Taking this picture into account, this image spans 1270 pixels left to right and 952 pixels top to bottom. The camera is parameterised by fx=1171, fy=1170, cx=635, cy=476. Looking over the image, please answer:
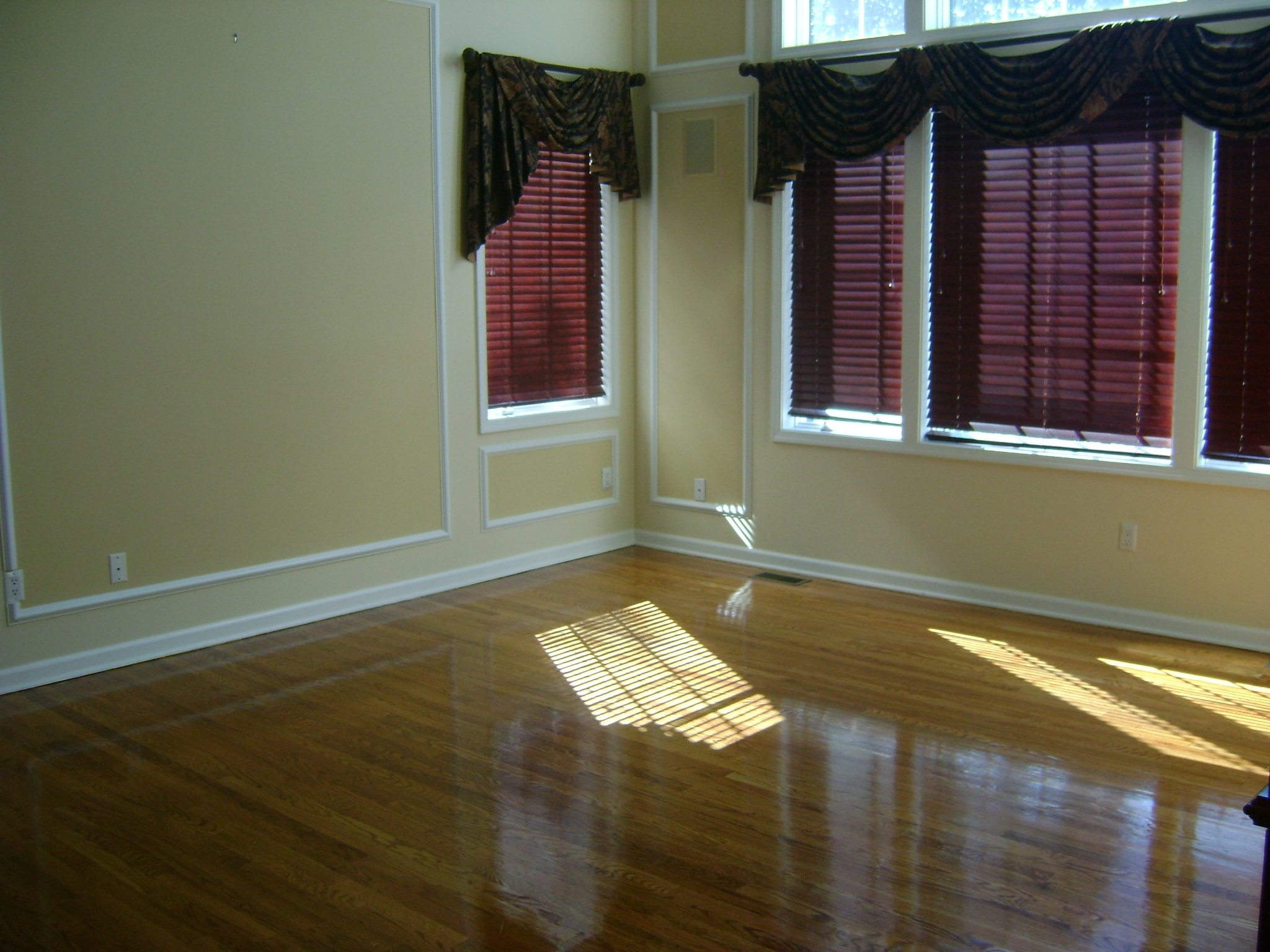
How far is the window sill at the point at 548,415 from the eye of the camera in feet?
18.8

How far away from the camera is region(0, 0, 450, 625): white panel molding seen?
4098mm

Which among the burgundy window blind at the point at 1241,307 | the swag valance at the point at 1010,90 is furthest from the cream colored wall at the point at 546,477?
the burgundy window blind at the point at 1241,307

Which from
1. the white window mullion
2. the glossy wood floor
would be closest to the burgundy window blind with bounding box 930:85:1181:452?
the white window mullion

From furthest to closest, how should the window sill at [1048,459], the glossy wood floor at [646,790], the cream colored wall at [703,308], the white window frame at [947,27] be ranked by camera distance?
the cream colored wall at [703,308], the window sill at [1048,459], the white window frame at [947,27], the glossy wood floor at [646,790]

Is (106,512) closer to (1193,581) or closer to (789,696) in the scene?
(789,696)

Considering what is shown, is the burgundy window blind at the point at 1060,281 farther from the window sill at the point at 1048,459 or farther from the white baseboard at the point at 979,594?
the white baseboard at the point at 979,594

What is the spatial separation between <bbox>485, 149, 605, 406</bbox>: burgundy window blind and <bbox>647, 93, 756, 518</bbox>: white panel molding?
294mm

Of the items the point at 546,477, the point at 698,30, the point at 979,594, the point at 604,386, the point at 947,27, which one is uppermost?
the point at 698,30

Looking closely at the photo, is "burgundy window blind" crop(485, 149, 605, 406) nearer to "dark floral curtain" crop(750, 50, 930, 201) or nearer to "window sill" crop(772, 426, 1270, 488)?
"dark floral curtain" crop(750, 50, 930, 201)

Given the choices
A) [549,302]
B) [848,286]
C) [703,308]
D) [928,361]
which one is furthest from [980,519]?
[549,302]

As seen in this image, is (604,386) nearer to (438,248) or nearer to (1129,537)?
(438,248)

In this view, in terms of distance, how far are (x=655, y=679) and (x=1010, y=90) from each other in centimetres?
283

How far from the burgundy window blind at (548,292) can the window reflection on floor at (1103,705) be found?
91.5 inches

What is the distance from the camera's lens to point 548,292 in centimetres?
593
